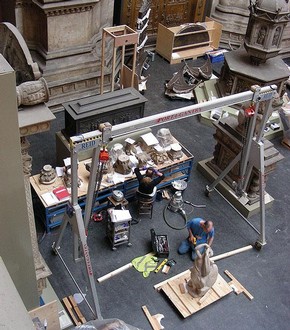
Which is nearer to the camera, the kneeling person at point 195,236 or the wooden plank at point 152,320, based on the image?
the wooden plank at point 152,320

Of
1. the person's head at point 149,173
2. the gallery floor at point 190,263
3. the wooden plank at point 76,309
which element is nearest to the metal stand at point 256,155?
the gallery floor at point 190,263

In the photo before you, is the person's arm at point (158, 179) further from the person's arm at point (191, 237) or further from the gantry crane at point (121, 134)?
the gantry crane at point (121, 134)

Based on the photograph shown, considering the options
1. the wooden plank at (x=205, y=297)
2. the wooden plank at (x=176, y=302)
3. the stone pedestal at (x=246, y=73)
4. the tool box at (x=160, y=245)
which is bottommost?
the wooden plank at (x=176, y=302)

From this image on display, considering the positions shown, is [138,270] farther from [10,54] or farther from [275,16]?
[275,16]

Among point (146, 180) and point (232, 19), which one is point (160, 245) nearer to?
point (146, 180)

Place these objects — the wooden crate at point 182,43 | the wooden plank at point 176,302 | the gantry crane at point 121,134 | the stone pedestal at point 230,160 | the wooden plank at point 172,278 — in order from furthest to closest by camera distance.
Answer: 1. the wooden crate at point 182,43
2. the stone pedestal at point 230,160
3. the wooden plank at point 172,278
4. the wooden plank at point 176,302
5. the gantry crane at point 121,134

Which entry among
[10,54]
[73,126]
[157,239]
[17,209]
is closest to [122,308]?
[157,239]

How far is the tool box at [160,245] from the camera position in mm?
7164

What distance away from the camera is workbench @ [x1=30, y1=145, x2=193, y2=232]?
7156mm

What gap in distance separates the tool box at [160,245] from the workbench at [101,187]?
1.03 metres

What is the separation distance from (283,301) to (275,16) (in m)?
5.95

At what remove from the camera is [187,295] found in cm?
659

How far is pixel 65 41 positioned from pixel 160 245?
200 inches

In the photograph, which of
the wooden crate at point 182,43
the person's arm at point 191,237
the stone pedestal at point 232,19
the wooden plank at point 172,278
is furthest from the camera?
the stone pedestal at point 232,19
